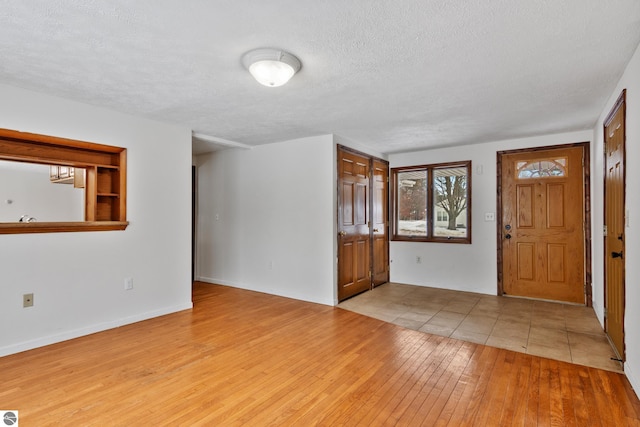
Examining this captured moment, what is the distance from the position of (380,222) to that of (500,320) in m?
2.34

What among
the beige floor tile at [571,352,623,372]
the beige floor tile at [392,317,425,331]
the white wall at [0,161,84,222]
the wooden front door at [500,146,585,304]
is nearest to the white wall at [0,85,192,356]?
the white wall at [0,161,84,222]

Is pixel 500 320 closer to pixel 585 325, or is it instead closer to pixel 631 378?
pixel 585 325

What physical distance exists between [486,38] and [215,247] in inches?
189

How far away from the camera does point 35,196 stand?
119 inches

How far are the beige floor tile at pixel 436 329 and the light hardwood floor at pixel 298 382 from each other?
0.45 ft

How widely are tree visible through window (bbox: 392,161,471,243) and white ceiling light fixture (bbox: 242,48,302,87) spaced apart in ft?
11.9

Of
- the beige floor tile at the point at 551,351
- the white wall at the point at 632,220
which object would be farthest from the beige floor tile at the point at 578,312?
the white wall at the point at 632,220

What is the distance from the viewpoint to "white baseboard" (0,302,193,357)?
9.08 feet

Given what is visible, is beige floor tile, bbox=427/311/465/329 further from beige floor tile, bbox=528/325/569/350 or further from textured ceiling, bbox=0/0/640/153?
textured ceiling, bbox=0/0/640/153

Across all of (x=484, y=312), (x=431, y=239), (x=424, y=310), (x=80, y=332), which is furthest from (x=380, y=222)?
(x=80, y=332)

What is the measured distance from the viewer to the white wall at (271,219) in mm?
4402

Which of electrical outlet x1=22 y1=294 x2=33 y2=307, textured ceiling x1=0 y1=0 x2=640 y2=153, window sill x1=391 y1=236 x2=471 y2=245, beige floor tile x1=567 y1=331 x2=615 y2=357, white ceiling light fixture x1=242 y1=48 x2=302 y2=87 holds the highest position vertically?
textured ceiling x1=0 y1=0 x2=640 y2=153

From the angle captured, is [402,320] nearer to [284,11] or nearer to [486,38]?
[486,38]

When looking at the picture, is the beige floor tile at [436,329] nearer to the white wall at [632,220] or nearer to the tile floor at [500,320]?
the tile floor at [500,320]
